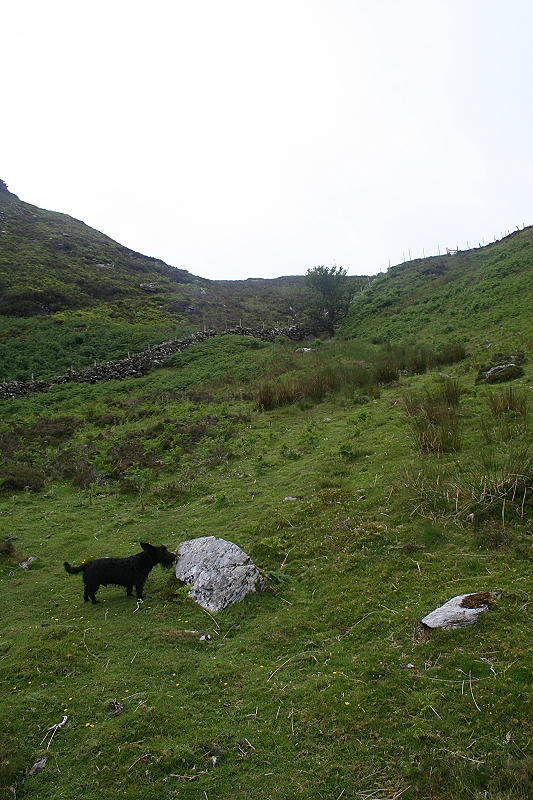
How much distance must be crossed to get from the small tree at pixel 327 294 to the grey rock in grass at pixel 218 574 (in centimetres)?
4029

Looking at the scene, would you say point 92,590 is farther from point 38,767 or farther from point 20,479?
point 20,479

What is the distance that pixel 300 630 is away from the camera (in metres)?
6.52

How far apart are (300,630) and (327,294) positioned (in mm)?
43696

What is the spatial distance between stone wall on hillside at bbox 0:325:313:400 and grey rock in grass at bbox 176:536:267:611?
2293 centimetres

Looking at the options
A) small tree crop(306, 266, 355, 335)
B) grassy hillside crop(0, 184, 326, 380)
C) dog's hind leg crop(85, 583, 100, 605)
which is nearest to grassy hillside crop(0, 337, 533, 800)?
dog's hind leg crop(85, 583, 100, 605)

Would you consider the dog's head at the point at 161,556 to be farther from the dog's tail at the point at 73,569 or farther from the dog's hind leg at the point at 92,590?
the dog's tail at the point at 73,569

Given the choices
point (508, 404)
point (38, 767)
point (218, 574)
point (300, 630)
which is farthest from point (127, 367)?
point (38, 767)

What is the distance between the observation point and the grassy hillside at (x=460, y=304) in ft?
84.2

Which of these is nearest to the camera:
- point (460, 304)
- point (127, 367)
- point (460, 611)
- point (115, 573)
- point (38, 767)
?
point (38, 767)

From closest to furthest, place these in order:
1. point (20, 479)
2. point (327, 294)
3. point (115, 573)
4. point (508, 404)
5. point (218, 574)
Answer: point (218, 574), point (115, 573), point (508, 404), point (20, 479), point (327, 294)

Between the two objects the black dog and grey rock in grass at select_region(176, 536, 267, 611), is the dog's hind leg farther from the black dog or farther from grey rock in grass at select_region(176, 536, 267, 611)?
grey rock in grass at select_region(176, 536, 267, 611)

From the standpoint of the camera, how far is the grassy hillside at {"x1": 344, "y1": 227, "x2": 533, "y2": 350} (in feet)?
84.2

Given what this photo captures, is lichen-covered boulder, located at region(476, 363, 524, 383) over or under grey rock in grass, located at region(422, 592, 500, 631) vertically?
over

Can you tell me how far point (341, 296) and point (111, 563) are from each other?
4303cm
